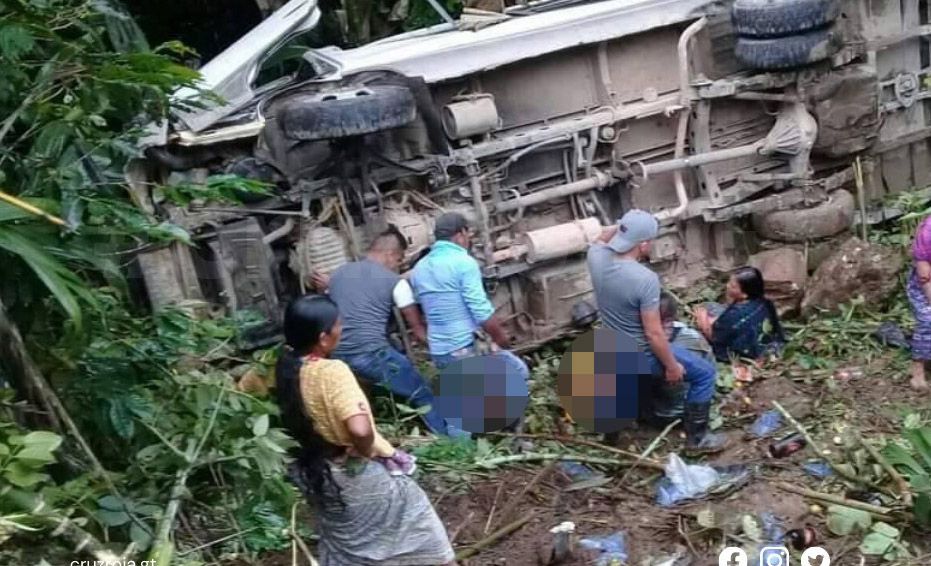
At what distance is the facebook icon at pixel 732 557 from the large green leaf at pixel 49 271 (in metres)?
2.87

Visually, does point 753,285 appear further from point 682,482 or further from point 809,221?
point 682,482

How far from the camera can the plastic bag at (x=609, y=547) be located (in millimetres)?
5594

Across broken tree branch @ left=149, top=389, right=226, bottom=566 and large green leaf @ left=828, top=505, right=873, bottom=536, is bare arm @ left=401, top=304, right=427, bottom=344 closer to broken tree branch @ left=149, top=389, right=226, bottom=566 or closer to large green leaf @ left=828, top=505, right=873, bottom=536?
broken tree branch @ left=149, top=389, right=226, bottom=566

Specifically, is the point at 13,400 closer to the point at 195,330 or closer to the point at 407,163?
the point at 195,330

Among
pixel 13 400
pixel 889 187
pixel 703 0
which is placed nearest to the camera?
pixel 13 400

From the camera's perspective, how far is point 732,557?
211 inches

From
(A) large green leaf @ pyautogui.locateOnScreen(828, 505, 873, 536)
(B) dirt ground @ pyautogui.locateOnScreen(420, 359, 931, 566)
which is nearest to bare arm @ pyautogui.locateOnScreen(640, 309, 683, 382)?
(B) dirt ground @ pyautogui.locateOnScreen(420, 359, 931, 566)

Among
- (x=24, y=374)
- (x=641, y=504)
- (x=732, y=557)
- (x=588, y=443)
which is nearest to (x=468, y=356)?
(x=588, y=443)

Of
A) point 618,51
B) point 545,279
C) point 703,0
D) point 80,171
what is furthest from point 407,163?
point 80,171

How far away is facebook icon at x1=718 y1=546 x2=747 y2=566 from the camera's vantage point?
533 cm

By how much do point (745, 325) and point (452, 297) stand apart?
193cm

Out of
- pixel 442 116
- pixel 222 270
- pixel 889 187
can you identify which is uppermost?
pixel 442 116

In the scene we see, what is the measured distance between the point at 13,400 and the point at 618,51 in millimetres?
5743

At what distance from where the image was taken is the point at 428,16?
36.8 ft
